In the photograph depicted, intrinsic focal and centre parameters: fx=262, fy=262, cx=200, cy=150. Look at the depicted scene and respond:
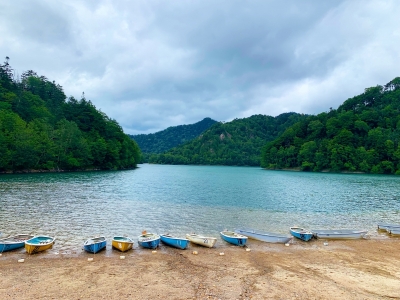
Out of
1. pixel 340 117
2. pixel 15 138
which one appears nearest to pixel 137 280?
pixel 15 138

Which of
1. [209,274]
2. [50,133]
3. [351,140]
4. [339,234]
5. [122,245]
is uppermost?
[351,140]

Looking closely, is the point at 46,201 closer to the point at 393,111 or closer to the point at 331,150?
the point at 331,150

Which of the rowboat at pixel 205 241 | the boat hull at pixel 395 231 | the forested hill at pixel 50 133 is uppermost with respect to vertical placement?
the forested hill at pixel 50 133

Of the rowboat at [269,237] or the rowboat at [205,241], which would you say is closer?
the rowboat at [205,241]

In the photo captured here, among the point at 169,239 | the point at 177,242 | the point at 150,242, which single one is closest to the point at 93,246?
the point at 150,242

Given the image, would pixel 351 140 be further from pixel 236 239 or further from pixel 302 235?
pixel 236 239

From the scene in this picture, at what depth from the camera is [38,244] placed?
17.1 m

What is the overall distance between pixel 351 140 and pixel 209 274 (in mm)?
161162

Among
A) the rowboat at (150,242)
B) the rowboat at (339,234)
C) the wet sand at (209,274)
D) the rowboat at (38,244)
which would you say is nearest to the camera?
the wet sand at (209,274)

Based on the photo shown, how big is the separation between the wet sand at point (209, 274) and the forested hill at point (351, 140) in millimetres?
136044

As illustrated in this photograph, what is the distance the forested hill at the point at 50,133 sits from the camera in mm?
82000

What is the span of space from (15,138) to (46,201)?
59.5 m

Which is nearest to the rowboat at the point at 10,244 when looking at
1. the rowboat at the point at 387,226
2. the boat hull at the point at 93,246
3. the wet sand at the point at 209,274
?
the wet sand at the point at 209,274

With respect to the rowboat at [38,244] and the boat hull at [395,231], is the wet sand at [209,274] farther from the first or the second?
the boat hull at [395,231]
